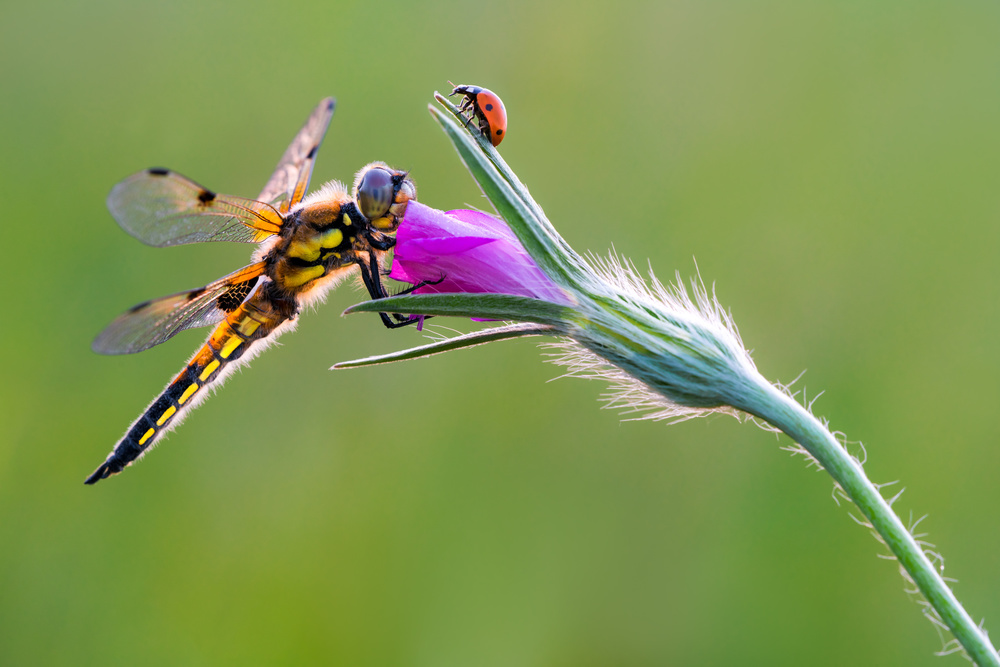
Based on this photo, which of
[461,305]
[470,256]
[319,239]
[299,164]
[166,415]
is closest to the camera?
[461,305]

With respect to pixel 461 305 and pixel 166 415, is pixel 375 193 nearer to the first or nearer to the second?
pixel 461 305

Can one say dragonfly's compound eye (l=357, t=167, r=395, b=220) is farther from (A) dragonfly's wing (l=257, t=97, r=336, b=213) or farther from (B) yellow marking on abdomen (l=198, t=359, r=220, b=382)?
(B) yellow marking on abdomen (l=198, t=359, r=220, b=382)

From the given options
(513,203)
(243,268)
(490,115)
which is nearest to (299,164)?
(243,268)

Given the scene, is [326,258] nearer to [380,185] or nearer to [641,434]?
[380,185]

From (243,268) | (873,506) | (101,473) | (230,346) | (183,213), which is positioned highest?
(183,213)

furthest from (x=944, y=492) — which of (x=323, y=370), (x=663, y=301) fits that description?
(x=323, y=370)

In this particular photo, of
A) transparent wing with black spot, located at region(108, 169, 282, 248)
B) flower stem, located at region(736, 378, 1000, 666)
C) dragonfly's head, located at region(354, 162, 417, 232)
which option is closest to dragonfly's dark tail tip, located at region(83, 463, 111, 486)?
transparent wing with black spot, located at region(108, 169, 282, 248)
